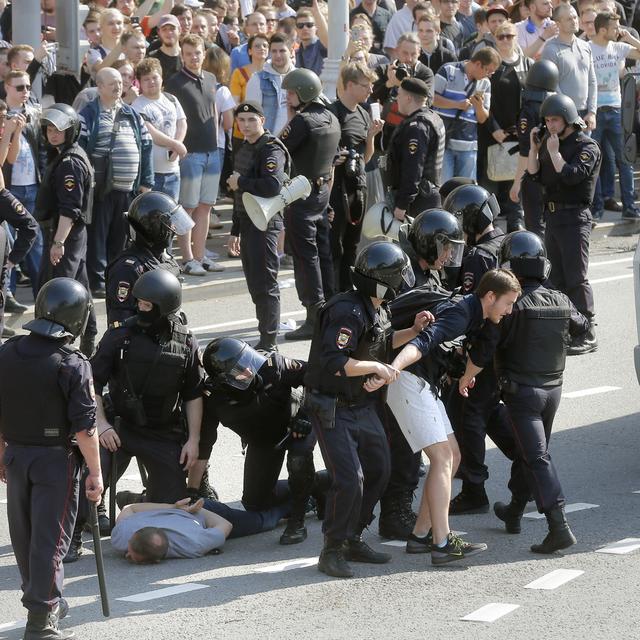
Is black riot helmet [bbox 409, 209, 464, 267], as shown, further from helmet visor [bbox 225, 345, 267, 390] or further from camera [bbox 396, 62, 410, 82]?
camera [bbox 396, 62, 410, 82]

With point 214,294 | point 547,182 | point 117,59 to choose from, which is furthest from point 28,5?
point 547,182

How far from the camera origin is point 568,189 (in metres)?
11.5

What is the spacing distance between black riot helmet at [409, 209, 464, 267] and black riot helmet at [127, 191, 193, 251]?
5.46 ft

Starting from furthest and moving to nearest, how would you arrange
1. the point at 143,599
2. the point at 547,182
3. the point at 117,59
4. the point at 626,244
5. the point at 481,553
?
1. the point at 626,244
2. the point at 117,59
3. the point at 547,182
4. the point at 481,553
5. the point at 143,599

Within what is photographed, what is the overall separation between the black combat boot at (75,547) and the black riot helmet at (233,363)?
1.06 metres

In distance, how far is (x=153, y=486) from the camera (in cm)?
774

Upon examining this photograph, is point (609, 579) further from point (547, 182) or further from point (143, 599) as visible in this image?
point (547, 182)

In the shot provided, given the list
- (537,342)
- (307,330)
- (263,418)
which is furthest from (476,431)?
(307,330)

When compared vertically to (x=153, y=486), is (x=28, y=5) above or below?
above

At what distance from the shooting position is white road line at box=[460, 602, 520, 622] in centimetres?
642

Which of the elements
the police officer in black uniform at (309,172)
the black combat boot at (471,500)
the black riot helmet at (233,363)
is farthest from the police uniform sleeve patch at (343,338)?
the police officer in black uniform at (309,172)

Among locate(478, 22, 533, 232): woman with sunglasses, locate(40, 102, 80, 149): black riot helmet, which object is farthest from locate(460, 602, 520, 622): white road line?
locate(478, 22, 533, 232): woman with sunglasses

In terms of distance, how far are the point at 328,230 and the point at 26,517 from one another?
643 centimetres

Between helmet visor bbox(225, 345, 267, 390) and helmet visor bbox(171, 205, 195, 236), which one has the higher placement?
helmet visor bbox(171, 205, 195, 236)
